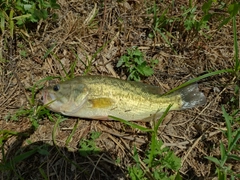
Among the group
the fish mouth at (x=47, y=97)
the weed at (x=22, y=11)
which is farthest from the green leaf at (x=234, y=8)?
the fish mouth at (x=47, y=97)

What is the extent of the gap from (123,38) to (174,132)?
168 centimetres

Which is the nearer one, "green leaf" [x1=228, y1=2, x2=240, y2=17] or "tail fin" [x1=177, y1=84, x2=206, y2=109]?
"green leaf" [x1=228, y1=2, x2=240, y2=17]

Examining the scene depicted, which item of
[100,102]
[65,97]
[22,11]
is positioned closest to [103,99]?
[100,102]

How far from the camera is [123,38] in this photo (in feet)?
15.1

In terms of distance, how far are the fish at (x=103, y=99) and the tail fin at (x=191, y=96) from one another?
0.20m

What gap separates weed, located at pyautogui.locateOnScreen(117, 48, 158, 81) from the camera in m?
4.21

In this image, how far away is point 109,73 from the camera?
4.45 m

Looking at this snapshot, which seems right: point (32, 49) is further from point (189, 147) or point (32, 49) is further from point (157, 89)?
point (189, 147)

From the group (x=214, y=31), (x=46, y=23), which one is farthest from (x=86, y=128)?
(x=214, y=31)

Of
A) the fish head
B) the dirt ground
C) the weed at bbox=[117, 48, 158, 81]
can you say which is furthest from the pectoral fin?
the weed at bbox=[117, 48, 158, 81]

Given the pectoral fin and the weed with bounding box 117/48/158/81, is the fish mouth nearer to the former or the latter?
the pectoral fin

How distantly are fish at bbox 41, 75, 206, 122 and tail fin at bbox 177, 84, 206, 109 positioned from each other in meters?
0.20

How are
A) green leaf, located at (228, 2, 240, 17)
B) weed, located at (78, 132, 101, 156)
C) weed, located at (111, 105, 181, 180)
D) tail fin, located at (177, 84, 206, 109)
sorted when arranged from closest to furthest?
weed, located at (111, 105, 181, 180), green leaf, located at (228, 2, 240, 17), weed, located at (78, 132, 101, 156), tail fin, located at (177, 84, 206, 109)

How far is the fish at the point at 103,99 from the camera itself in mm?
3824
